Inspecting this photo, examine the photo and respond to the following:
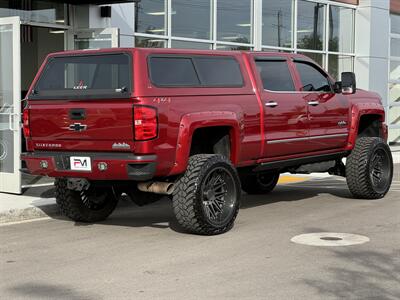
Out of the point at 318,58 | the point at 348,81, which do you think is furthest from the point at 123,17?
the point at 318,58

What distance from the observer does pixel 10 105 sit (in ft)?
36.8

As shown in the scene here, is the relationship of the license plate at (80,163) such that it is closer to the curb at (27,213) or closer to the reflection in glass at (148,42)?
the curb at (27,213)

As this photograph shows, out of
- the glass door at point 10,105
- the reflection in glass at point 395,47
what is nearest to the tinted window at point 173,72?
the glass door at point 10,105

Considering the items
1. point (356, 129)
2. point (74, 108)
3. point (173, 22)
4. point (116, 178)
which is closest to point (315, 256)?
point (116, 178)

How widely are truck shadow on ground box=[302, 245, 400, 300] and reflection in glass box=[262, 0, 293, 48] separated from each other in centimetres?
1133

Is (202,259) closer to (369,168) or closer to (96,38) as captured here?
(369,168)

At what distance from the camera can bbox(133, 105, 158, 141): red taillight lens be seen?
7.25 metres

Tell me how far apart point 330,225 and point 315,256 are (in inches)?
70.6

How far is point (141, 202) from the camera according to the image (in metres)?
8.36

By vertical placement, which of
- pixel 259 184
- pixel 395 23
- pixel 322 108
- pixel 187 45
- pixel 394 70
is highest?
pixel 395 23

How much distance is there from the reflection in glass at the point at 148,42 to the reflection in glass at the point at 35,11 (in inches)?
62.4

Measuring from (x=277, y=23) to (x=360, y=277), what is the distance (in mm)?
12751

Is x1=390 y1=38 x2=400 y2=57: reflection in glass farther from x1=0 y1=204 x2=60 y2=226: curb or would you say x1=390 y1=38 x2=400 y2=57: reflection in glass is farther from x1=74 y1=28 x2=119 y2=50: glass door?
x1=0 y1=204 x2=60 y2=226: curb

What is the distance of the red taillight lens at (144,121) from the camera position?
23.8ft
